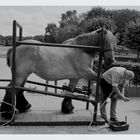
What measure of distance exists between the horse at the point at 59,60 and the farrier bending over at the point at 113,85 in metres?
0.30

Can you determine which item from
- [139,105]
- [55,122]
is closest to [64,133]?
[55,122]

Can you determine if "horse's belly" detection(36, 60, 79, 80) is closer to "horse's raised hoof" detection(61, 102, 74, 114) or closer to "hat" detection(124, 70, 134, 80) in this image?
"horse's raised hoof" detection(61, 102, 74, 114)

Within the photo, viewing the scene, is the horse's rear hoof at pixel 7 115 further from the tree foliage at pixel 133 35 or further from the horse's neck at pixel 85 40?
the tree foliage at pixel 133 35

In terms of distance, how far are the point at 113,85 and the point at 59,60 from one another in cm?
124

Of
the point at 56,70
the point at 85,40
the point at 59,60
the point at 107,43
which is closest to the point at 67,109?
the point at 56,70

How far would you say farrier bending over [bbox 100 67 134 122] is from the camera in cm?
502

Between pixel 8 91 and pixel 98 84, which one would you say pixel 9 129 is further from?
pixel 98 84

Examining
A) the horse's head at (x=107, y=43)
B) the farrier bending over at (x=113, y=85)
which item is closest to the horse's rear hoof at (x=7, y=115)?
the farrier bending over at (x=113, y=85)

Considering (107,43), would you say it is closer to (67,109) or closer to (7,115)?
(67,109)

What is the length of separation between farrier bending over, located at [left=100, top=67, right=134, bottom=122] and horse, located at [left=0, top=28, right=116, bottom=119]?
0.99ft

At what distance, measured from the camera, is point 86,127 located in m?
5.17

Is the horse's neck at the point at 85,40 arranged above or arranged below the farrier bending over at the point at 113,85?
above

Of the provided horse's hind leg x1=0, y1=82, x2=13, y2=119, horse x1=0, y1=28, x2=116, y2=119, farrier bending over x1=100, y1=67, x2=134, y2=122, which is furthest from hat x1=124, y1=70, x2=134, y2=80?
horse's hind leg x1=0, y1=82, x2=13, y2=119

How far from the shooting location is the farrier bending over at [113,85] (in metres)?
5.02
